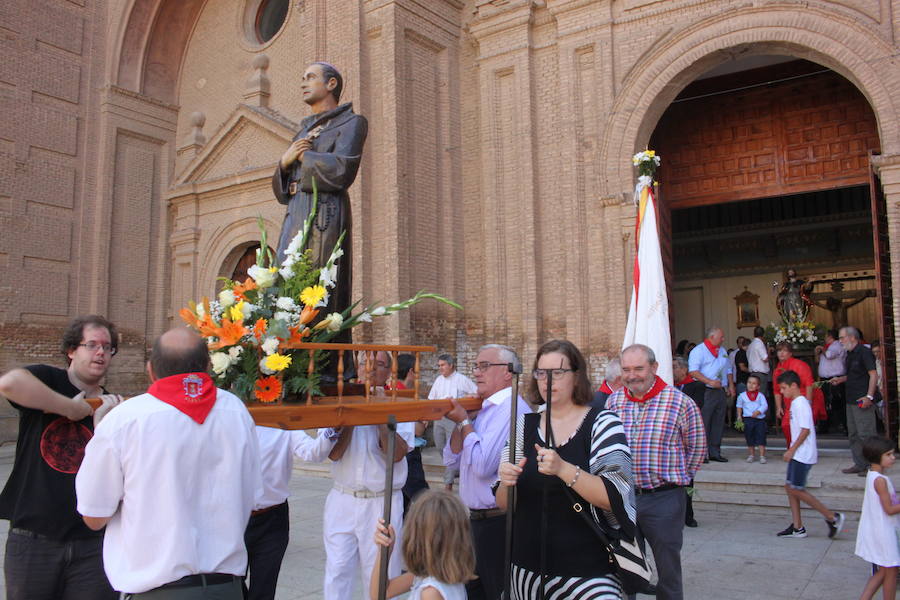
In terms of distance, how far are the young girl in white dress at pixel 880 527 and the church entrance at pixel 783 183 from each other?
17.9 feet

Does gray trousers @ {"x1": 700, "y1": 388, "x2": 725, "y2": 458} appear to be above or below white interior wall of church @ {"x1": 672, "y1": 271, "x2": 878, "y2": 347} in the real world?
below

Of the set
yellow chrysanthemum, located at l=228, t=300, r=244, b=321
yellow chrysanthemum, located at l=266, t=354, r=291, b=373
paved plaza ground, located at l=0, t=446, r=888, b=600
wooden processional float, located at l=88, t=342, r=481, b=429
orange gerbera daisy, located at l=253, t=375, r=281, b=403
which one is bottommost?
paved plaza ground, located at l=0, t=446, r=888, b=600

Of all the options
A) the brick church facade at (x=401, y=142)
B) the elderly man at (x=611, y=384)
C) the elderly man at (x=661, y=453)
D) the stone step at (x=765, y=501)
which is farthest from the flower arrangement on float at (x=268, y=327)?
the brick church facade at (x=401, y=142)

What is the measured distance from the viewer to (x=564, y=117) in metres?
12.0

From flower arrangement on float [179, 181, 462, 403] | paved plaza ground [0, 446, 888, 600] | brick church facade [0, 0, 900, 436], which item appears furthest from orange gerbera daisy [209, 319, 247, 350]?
brick church facade [0, 0, 900, 436]

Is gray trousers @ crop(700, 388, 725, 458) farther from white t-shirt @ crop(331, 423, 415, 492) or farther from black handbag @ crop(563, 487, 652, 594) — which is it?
black handbag @ crop(563, 487, 652, 594)

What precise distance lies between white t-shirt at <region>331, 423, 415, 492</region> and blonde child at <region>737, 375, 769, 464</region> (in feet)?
22.2

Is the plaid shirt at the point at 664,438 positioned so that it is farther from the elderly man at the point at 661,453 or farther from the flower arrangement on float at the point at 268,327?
the flower arrangement on float at the point at 268,327

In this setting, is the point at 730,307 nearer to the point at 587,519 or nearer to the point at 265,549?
the point at 265,549

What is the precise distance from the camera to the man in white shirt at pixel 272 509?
377 cm

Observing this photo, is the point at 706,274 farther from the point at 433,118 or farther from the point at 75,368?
the point at 75,368

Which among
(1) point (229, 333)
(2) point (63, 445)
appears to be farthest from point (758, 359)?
(2) point (63, 445)

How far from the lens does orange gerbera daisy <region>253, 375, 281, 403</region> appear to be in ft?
11.0

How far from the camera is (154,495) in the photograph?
7.64 feet
